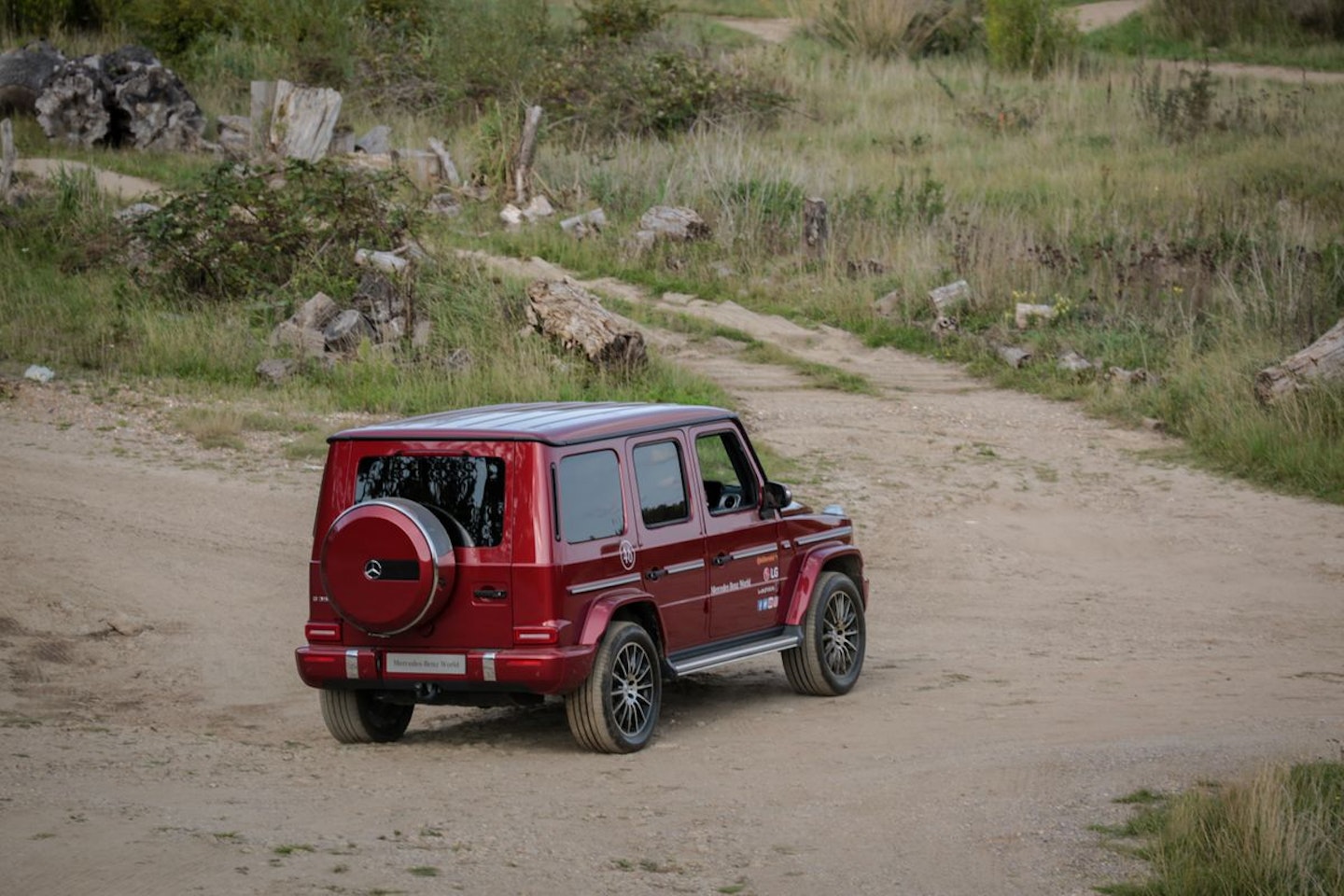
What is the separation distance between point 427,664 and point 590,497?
3.62 ft

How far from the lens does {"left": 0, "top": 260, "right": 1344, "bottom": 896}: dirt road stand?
6.74 meters

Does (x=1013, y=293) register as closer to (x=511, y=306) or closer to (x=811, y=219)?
(x=811, y=219)

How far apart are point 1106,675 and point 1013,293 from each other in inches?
475

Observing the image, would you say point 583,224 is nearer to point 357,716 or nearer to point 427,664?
point 357,716

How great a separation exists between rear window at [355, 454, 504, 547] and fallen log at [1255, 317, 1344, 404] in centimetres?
1158

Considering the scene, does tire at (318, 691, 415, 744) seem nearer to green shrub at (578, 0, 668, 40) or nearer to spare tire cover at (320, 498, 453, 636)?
spare tire cover at (320, 498, 453, 636)

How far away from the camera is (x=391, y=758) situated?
342 inches

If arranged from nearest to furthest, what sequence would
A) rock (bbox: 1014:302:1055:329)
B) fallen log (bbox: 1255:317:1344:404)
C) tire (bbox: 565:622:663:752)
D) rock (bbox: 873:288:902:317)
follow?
tire (bbox: 565:622:663:752)
fallen log (bbox: 1255:317:1344:404)
rock (bbox: 1014:302:1055:329)
rock (bbox: 873:288:902:317)

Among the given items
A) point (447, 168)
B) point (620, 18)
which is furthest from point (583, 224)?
point (620, 18)

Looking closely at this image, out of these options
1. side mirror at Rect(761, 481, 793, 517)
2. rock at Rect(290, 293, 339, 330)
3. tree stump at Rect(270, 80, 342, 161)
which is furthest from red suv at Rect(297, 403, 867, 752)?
tree stump at Rect(270, 80, 342, 161)

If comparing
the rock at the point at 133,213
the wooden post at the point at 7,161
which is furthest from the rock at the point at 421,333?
the wooden post at the point at 7,161

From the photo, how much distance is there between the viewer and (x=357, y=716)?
8.99 metres

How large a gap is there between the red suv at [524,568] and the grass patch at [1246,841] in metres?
2.58

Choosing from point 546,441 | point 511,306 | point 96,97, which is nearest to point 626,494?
point 546,441
